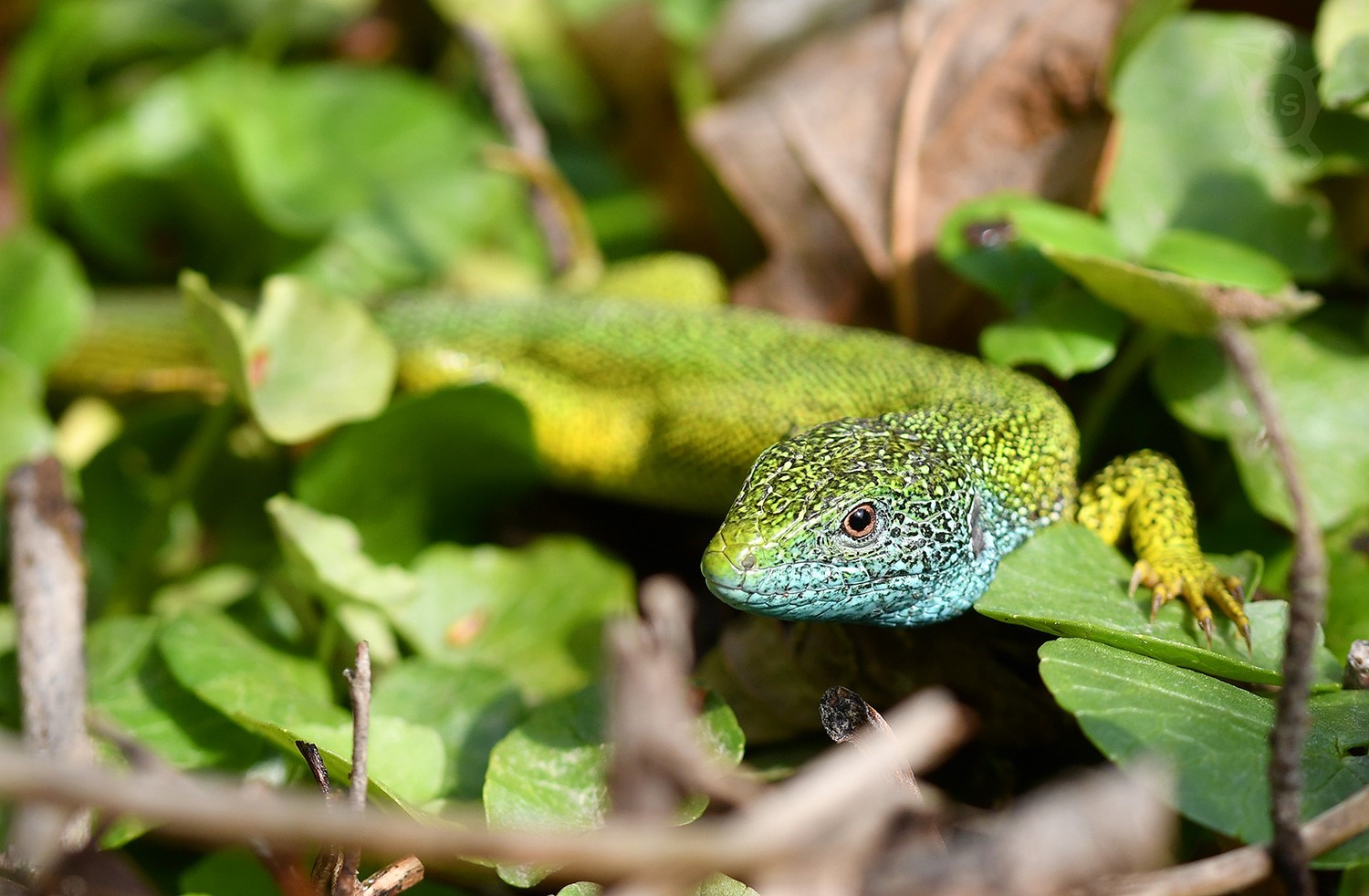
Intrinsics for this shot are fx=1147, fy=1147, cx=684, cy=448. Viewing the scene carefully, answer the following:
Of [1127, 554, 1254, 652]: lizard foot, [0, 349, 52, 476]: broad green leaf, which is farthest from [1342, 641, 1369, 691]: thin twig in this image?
[0, 349, 52, 476]: broad green leaf

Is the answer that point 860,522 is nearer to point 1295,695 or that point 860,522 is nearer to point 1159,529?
point 1159,529

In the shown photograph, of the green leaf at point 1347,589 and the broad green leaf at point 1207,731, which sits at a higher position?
the broad green leaf at point 1207,731

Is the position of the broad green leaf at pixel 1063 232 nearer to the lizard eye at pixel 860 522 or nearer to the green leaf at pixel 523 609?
the lizard eye at pixel 860 522

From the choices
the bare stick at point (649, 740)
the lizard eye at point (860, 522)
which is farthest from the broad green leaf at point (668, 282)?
the bare stick at point (649, 740)

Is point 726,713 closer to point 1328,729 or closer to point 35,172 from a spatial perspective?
point 1328,729

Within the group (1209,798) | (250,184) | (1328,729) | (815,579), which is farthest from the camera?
(250,184)

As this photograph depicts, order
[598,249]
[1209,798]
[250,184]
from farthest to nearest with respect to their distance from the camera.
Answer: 1. [598,249]
2. [250,184]
3. [1209,798]

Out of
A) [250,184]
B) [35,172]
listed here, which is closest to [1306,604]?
[250,184]
